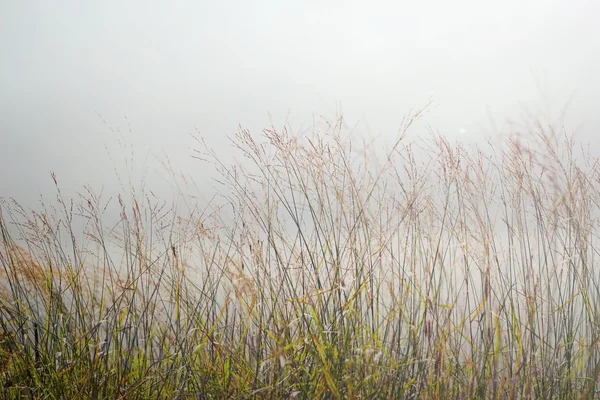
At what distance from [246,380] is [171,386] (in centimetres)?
33

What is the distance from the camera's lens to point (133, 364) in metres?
2.49

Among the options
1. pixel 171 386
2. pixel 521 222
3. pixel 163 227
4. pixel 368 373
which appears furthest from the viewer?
pixel 163 227

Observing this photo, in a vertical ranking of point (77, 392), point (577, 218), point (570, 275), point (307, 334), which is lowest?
point (77, 392)

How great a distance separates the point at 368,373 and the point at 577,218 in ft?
3.55

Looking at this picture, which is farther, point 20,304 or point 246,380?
point 20,304

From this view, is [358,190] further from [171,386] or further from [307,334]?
[171,386]

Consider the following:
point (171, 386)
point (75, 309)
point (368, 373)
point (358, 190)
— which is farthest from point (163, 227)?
point (368, 373)

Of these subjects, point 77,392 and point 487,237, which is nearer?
point 77,392

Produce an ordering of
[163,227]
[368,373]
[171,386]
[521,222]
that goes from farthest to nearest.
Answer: [163,227], [521,222], [171,386], [368,373]

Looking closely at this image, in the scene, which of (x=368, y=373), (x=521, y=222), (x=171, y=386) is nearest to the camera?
(x=368, y=373)

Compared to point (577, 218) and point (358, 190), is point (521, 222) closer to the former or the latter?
point (577, 218)

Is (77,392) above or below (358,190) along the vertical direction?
below

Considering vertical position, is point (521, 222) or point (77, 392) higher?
point (521, 222)

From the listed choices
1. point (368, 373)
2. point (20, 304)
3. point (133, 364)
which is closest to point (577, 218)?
point (368, 373)
